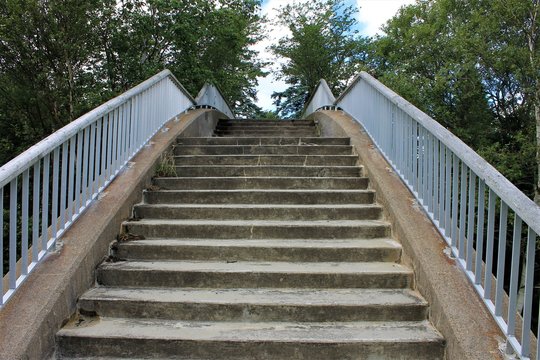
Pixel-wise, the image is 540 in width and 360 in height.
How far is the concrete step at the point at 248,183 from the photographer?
4766 mm

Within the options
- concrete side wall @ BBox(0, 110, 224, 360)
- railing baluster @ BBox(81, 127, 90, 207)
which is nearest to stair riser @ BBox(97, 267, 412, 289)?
concrete side wall @ BBox(0, 110, 224, 360)

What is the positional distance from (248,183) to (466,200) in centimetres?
250

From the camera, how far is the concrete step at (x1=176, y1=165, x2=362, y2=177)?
504 centimetres

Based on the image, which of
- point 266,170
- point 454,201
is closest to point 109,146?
point 266,170

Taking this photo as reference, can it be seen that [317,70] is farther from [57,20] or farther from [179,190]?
[179,190]

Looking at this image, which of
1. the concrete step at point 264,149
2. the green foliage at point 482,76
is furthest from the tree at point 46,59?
the green foliage at point 482,76

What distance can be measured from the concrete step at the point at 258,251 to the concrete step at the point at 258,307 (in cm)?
53

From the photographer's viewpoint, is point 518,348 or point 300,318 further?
point 300,318

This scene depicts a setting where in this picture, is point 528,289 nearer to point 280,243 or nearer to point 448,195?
point 448,195

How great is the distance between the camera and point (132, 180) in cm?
426

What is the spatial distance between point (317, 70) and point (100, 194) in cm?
2017

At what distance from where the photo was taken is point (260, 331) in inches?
104

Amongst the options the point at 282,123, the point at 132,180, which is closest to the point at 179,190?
the point at 132,180

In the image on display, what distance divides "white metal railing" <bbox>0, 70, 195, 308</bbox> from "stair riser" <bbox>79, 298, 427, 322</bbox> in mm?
864
